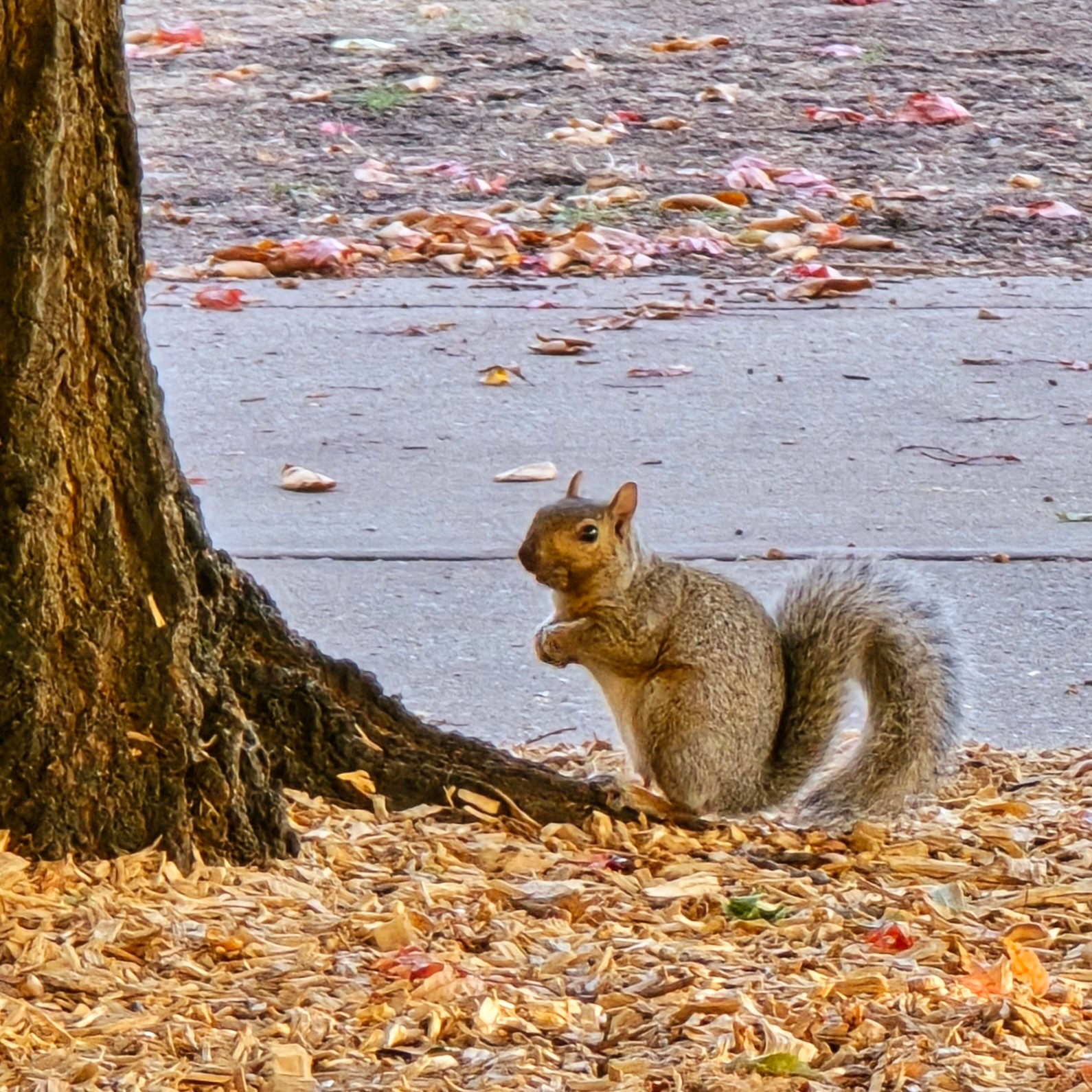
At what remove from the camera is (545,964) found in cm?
310

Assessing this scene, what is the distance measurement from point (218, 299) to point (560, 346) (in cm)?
143

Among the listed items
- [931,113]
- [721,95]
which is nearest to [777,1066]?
[931,113]

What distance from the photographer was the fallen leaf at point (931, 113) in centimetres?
1065

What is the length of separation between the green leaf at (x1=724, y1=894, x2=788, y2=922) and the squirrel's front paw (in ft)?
2.53

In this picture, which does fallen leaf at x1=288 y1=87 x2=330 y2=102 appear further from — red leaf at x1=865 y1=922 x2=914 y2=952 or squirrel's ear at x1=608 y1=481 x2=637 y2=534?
red leaf at x1=865 y1=922 x2=914 y2=952

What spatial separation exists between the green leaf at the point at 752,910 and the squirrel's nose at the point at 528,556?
0.91 m

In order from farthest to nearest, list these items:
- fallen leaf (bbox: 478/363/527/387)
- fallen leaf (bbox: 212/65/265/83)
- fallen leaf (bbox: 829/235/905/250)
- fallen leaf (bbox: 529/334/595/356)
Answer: fallen leaf (bbox: 212/65/265/83)
fallen leaf (bbox: 829/235/905/250)
fallen leaf (bbox: 529/334/595/356)
fallen leaf (bbox: 478/363/527/387)

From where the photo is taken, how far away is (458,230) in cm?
891

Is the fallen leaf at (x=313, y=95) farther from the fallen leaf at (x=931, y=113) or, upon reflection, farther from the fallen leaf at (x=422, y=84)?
the fallen leaf at (x=931, y=113)

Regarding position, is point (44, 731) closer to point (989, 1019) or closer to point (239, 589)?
point (239, 589)

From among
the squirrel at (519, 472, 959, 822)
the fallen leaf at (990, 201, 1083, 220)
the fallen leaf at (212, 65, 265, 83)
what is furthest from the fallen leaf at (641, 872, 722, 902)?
the fallen leaf at (212, 65, 265, 83)

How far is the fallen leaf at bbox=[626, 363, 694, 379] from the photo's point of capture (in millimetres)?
7340

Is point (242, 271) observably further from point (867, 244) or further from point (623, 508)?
point (623, 508)

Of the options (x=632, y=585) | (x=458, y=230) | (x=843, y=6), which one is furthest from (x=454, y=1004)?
(x=843, y=6)
